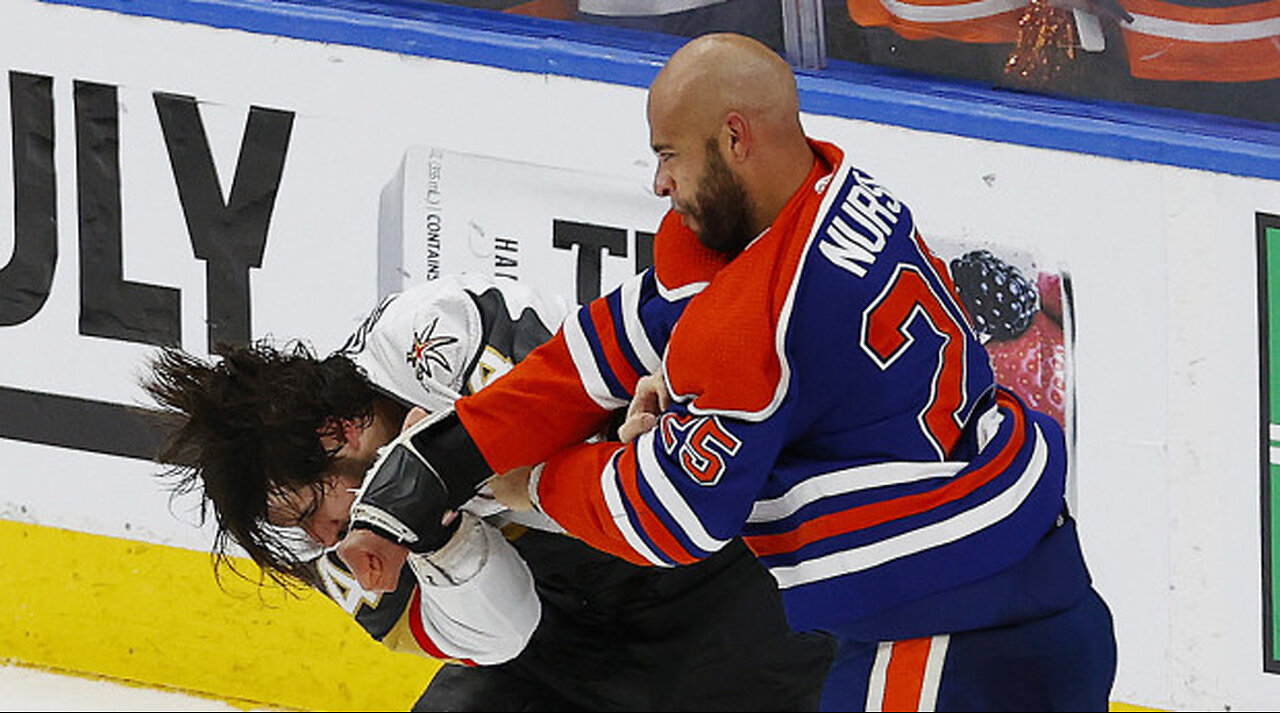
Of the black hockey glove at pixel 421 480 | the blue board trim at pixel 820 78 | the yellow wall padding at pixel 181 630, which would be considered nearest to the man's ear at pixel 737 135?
the black hockey glove at pixel 421 480

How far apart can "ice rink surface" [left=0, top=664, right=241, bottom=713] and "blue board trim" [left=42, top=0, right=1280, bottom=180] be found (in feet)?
3.27

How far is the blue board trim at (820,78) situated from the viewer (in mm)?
2902

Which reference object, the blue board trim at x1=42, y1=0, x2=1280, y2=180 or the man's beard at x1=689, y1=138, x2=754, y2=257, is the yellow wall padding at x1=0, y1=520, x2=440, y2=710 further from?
the man's beard at x1=689, y1=138, x2=754, y2=257

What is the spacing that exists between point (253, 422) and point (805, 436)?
606mm

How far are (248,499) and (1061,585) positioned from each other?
83 cm

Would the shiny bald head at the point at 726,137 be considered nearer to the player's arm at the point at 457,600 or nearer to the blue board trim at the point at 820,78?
the player's arm at the point at 457,600

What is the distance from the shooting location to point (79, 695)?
3.31 m

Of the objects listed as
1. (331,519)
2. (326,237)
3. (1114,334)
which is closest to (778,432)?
(331,519)

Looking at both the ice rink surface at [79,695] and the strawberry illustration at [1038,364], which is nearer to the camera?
the strawberry illustration at [1038,364]

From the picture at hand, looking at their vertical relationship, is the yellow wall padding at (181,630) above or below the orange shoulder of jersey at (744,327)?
below

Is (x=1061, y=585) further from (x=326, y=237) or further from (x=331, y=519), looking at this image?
(x=326, y=237)

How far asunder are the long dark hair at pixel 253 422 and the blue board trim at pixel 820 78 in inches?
33.1

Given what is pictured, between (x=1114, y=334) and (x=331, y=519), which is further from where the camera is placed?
(x=1114, y=334)

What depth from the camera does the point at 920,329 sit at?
6.38ft
